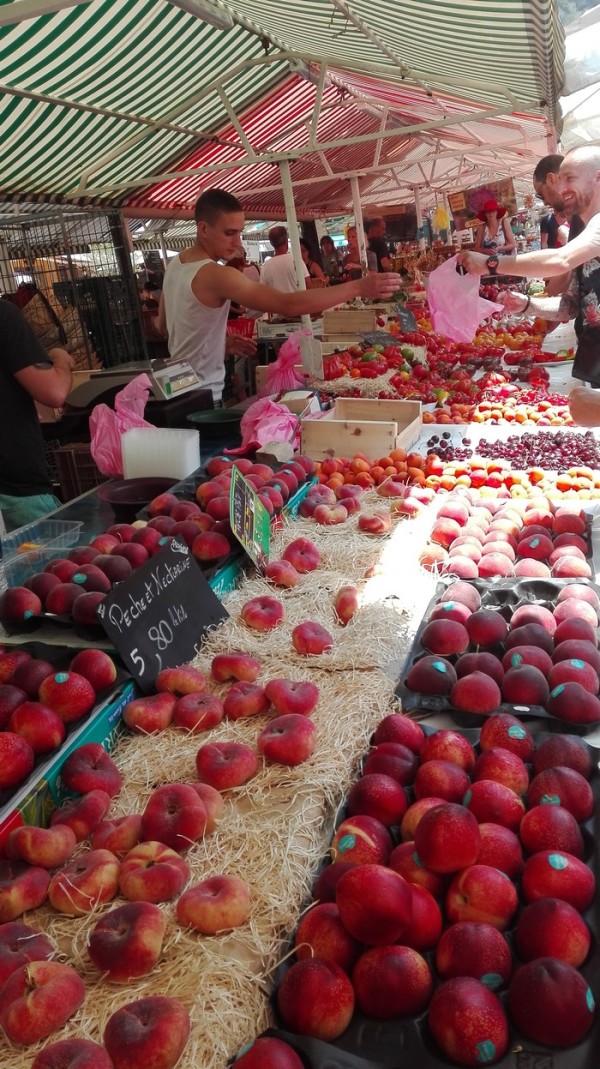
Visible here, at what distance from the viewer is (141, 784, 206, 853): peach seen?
157 centimetres

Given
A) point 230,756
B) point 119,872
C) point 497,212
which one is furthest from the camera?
point 497,212

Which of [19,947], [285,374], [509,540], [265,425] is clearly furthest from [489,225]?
[19,947]

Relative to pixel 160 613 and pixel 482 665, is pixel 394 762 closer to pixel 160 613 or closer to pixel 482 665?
pixel 482 665

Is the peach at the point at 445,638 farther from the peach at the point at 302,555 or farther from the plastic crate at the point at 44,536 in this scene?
the plastic crate at the point at 44,536

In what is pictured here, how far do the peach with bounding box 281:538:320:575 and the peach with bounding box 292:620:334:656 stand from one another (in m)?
0.56

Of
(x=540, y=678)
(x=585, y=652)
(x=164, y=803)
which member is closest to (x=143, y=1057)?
(x=164, y=803)

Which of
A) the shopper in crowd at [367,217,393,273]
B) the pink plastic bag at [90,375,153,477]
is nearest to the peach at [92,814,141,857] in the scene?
the pink plastic bag at [90,375,153,477]

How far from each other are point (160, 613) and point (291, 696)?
517 mm

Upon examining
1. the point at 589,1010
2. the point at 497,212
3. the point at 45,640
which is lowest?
the point at 589,1010

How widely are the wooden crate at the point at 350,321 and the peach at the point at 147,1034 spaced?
7.50 m

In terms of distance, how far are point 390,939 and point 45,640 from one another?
1462 mm

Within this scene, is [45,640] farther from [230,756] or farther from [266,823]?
[266,823]

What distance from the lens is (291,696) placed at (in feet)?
6.52

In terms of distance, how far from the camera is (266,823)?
64.5 inches
